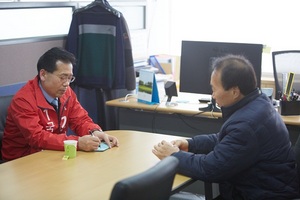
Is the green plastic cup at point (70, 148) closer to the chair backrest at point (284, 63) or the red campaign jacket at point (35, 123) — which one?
the red campaign jacket at point (35, 123)

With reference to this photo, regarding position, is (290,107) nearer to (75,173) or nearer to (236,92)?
(236,92)

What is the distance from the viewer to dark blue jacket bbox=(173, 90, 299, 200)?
2.26 m

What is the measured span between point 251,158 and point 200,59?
60.2 inches

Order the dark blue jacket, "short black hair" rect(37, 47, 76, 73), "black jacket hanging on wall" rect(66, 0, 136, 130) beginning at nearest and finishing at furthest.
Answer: the dark blue jacket → "short black hair" rect(37, 47, 76, 73) → "black jacket hanging on wall" rect(66, 0, 136, 130)

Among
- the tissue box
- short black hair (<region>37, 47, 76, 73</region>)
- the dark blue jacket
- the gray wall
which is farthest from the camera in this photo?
the gray wall

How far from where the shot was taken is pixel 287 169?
7.73 feet

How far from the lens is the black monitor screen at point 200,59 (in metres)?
3.58

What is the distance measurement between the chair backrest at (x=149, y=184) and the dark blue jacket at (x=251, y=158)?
0.61 m

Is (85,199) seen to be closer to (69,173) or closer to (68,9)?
(69,173)

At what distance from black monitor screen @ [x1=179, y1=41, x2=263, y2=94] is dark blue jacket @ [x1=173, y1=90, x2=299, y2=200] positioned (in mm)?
1208

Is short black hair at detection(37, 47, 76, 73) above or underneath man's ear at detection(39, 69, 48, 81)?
above

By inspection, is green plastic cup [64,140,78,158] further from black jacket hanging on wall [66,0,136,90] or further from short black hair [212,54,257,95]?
black jacket hanging on wall [66,0,136,90]

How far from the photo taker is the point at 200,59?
370cm

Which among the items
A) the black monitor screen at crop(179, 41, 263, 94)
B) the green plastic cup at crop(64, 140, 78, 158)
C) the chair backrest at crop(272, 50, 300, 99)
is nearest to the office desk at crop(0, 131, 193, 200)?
the green plastic cup at crop(64, 140, 78, 158)
